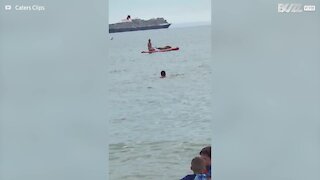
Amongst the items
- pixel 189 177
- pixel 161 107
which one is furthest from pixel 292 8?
pixel 189 177

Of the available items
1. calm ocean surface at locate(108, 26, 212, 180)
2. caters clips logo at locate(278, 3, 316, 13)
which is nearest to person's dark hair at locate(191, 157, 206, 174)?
calm ocean surface at locate(108, 26, 212, 180)

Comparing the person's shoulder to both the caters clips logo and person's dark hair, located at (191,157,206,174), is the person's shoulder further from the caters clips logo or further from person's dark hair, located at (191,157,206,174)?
the caters clips logo

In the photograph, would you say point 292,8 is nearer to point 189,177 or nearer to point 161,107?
point 161,107

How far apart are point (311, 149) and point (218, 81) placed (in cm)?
36

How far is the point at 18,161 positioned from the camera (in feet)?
5.62

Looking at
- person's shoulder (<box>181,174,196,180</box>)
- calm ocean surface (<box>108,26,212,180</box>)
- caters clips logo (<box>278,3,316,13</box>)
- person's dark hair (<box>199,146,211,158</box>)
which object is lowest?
person's shoulder (<box>181,174,196,180</box>)

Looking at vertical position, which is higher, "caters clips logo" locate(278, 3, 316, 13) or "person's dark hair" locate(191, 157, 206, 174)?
"caters clips logo" locate(278, 3, 316, 13)

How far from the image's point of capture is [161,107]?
1766 mm

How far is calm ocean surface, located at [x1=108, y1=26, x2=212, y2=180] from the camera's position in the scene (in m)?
1.76

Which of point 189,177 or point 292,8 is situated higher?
point 292,8

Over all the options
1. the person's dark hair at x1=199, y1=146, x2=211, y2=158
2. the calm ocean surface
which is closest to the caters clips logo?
the calm ocean surface

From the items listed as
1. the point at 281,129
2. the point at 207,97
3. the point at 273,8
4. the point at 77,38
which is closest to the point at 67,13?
the point at 77,38

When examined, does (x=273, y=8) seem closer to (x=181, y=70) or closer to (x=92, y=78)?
(x=181, y=70)

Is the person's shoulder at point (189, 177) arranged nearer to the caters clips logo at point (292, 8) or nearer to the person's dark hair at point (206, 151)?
the person's dark hair at point (206, 151)
